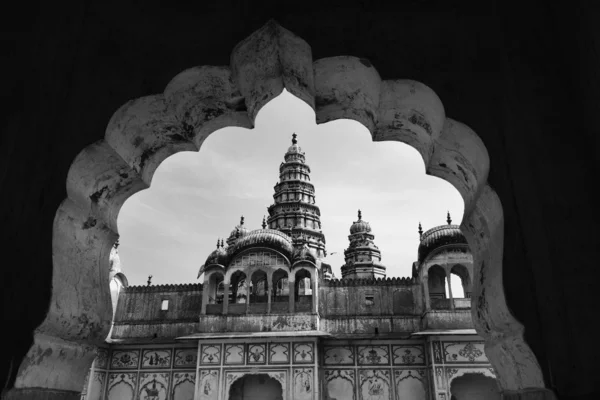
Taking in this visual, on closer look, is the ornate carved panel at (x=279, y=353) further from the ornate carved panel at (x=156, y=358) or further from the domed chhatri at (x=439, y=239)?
the domed chhatri at (x=439, y=239)

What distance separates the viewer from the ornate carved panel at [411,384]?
47.9ft

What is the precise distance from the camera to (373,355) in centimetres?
1526

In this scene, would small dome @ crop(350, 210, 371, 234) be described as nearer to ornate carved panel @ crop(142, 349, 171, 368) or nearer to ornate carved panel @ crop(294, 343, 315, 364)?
ornate carved panel @ crop(294, 343, 315, 364)

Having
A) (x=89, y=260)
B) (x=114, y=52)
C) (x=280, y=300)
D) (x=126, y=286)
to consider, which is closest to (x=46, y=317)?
(x=89, y=260)

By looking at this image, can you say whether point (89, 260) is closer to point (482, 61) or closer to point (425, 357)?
point (482, 61)

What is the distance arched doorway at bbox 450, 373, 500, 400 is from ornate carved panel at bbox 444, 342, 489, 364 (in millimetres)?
902

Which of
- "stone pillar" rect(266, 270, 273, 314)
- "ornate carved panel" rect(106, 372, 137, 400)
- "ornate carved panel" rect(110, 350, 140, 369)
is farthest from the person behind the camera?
"ornate carved panel" rect(110, 350, 140, 369)

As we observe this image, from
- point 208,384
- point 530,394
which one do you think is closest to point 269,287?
point 208,384

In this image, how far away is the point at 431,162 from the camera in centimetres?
273

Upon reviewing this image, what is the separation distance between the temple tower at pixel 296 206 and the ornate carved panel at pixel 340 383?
10.5 m

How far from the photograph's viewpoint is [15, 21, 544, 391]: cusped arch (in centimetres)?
214

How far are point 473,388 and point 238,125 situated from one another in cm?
1468

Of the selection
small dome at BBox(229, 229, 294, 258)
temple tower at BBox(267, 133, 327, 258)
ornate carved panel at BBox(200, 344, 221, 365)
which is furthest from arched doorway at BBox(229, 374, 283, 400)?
temple tower at BBox(267, 133, 327, 258)

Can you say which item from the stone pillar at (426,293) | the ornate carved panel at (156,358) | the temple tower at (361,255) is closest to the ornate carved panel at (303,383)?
the stone pillar at (426,293)
